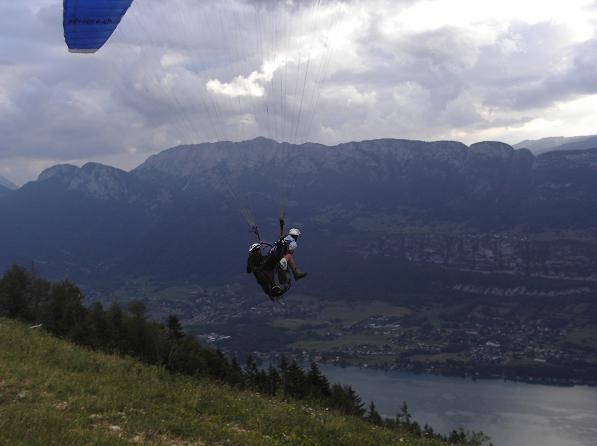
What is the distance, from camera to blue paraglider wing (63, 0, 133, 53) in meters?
17.2

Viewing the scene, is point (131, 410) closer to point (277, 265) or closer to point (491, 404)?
point (277, 265)

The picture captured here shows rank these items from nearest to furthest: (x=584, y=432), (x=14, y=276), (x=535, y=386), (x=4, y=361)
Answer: (x=4, y=361) → (x=14, y=276) → (x=584, y=432) → (x=535, y=386)

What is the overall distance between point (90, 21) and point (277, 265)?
33.4ft

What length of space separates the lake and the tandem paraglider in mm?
104321

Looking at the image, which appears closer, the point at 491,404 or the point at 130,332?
the point at 130,332

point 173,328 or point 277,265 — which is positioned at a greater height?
point 277,265

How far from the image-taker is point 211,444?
488 inches

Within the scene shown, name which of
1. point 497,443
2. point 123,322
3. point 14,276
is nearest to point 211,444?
point 123,322

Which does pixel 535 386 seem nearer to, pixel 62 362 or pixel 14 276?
pixel 14 276

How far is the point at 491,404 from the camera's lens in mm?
146875

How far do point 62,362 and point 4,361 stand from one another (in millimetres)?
1727

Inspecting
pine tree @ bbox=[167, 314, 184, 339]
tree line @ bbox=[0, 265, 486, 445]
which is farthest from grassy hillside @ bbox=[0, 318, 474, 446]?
pine tree @ bbox=[167, 314, 184, 339]

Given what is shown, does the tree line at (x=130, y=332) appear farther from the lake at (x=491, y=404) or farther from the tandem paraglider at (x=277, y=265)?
the lake at (x=491, y=404)

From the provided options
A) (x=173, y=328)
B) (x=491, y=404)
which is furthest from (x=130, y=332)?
(x=491, y=404)
